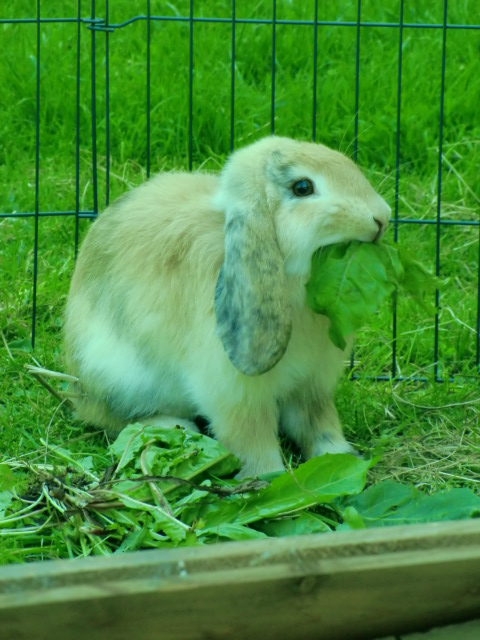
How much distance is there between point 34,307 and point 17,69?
5.97 ft

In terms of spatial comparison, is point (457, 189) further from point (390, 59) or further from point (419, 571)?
point (419, 571)

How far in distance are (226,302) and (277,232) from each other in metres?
0.23

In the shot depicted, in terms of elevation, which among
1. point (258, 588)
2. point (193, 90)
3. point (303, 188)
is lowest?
point (258, 588)

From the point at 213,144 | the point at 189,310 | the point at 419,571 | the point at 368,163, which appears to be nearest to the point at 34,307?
the point at 189,310

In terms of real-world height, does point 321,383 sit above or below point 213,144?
below

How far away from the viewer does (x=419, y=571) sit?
2004 mm

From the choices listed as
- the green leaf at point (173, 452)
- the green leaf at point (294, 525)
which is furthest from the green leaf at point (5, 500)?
the green leaf at point (294, 525)

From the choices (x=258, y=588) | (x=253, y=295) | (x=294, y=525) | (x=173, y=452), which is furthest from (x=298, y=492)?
(x=258, y=588)

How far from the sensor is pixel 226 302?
2.91 m

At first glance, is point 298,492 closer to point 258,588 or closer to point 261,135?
point 258,588

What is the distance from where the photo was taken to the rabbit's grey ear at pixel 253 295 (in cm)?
284

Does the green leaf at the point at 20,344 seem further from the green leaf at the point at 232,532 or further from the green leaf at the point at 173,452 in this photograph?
the green leaf at the point at 232,532

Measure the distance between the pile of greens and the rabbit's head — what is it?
328mm

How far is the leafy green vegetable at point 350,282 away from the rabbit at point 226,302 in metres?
0.04
